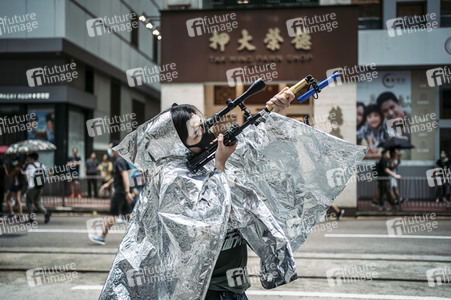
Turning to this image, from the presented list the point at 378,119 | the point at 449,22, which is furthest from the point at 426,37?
the point at 378,119

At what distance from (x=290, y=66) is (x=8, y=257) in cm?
951

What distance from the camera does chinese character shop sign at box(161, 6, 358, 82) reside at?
13.6 meters

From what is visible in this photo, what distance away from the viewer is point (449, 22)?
16.3 m

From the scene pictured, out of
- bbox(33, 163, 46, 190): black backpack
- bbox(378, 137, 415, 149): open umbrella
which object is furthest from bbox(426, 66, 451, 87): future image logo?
bbox(33, 163, 46, 190): black backpack

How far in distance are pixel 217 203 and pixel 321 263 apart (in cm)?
501

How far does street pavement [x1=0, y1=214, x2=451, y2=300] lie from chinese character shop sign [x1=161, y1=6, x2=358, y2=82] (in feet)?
18.1

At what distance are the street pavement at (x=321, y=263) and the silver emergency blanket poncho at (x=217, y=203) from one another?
2.99 meters

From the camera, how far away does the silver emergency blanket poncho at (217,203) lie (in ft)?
7.11

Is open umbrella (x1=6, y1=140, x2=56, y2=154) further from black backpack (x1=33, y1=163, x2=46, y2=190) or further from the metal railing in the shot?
the metal railing

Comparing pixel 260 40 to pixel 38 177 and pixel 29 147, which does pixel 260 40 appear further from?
pixel 29 147

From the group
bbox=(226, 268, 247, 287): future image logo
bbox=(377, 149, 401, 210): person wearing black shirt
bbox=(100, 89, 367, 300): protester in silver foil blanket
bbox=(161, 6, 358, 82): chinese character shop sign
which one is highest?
bbox=(161, 6, 358, 82): chinese character shop sign

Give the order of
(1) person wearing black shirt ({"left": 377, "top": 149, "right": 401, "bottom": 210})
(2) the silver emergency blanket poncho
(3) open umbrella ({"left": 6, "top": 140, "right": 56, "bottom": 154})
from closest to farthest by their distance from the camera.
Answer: (2) the silver emergency blanket poncho → (3) open umbrella ({"left": 6, "top": 140, "right": 56, "bottom": 154}) → (1) person wearing black shirt ({"left": 377, "top": 149, "right": 401, "bottom": 210})

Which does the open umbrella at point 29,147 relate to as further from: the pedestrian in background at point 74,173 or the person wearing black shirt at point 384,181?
the person wearing black shirt at point 384,181

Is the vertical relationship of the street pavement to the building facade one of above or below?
below
